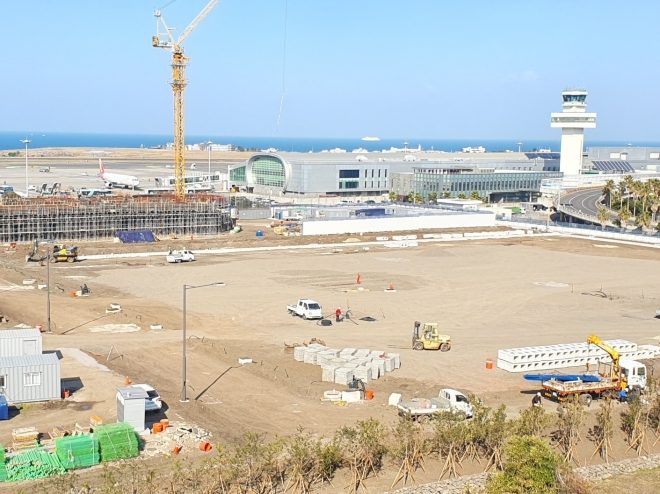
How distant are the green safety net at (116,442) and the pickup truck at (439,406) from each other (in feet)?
33.7

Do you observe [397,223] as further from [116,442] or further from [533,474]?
[533,474]

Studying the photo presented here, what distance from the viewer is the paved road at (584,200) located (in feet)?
382

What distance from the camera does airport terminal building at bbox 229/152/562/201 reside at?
13150 cm

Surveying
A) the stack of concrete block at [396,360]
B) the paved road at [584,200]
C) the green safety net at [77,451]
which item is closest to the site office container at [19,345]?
the green safety net at [77,451]

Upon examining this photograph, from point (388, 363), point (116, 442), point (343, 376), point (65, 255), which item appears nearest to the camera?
point (116, 442)

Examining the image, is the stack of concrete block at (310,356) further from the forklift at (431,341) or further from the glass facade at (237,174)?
the glass facade at (237,174)

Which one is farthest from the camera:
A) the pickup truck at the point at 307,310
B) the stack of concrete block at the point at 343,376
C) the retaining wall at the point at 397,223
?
the retaining wall at the point at 397,223

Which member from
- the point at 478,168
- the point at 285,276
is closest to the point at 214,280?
the point at 285,276

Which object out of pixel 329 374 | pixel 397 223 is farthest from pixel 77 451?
pixel 397 223

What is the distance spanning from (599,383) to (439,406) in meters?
8.37

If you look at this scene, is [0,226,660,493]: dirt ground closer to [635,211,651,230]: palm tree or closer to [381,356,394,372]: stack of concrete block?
[381,356,394,372]: stack of concrete block

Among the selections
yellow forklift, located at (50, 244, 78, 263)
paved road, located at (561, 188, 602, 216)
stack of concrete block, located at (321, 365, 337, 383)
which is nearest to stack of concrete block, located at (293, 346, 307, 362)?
stack of concrete block, located at (321, 365, 337, 383)

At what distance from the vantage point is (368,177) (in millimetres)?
137125

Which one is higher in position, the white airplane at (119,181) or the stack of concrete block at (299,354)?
the white airplane at (119,181)
